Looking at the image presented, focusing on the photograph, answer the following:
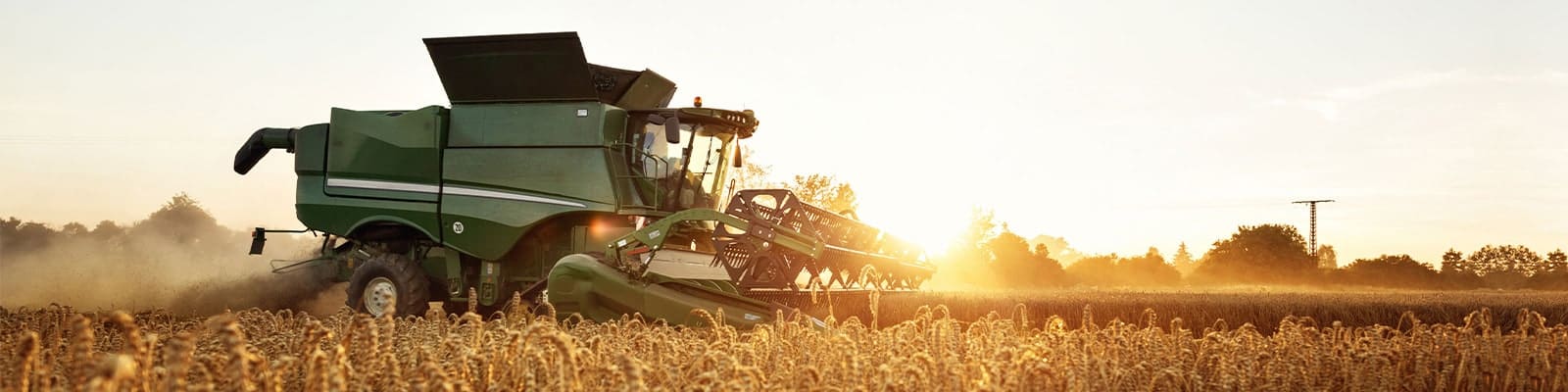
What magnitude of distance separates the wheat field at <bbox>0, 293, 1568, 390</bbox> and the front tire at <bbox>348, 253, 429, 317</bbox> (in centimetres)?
467

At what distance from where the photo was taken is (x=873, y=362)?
5.42 m

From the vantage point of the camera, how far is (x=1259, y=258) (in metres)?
27.4

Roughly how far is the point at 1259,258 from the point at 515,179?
1978 centimetres

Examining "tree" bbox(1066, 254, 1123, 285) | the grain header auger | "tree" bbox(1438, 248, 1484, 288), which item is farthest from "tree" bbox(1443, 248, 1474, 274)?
the grain header auger

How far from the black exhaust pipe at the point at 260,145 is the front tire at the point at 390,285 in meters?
2.44

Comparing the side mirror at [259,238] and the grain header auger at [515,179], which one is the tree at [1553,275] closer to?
the grain header auger at [515,179]

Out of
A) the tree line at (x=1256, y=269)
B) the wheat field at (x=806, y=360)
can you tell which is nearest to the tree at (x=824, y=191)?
the tree line at (x=1256, y=269)

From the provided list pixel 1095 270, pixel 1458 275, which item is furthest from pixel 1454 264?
pixel 1095 270

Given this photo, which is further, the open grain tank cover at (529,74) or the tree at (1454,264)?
the tree at (1454,264)

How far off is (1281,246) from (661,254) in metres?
20.9

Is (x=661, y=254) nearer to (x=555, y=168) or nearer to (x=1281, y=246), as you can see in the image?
(x=555, y=168)

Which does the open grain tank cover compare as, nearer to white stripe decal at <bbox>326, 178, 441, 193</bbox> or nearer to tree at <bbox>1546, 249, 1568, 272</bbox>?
white stripe decal at <bbox>326, 178, 441, 193</bbox>

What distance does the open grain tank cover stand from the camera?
501 inches

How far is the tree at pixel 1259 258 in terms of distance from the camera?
25859 millimetres
